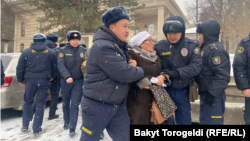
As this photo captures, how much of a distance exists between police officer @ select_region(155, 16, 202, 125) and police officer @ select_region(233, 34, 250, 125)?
844 mm

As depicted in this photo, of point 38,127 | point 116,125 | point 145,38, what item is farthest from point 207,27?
point 38,127

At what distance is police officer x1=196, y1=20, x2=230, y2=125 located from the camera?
2.54 meters

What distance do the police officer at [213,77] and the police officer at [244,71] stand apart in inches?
17.0

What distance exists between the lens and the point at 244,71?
9.45 ft

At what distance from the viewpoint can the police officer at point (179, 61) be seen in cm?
253

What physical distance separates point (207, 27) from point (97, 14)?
44.9ft

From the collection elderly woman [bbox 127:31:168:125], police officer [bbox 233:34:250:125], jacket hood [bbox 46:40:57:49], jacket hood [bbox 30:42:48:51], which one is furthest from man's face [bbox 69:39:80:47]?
police officer [bbox 233:34:250:125]

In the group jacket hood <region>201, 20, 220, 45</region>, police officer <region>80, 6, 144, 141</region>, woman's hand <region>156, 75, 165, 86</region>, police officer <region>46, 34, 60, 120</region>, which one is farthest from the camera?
police officer <region>46, 34, 60, 120</region>

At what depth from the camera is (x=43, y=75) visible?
380 cm

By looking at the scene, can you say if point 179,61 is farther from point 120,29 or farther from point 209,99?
point 120,29

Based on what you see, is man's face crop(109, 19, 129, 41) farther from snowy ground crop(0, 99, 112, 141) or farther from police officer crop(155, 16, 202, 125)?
snowy ground crop(0, 99, 112, 141)

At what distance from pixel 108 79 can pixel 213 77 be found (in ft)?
5.35

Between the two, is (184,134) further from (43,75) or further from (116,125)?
(43,75)

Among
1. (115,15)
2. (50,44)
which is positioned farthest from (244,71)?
(50,44)
